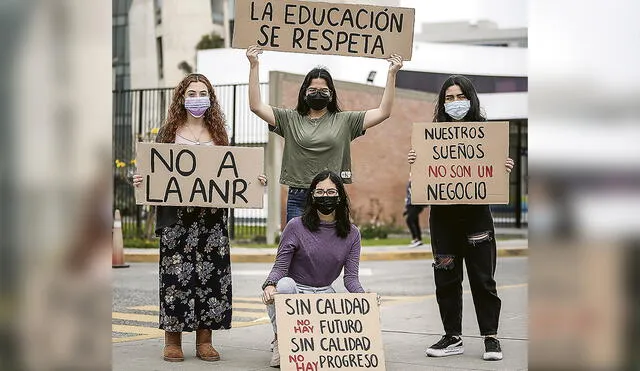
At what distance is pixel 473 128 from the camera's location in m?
6.49

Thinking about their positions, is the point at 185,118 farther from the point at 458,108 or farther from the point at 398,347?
the point at 398,347

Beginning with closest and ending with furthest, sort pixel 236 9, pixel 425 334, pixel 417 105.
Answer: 1. pixel 236 9
2. pixel 425 334
3. pixel 417 105

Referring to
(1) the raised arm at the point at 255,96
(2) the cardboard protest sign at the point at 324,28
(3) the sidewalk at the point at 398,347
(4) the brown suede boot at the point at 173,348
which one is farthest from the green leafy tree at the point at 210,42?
(4) the brown suede boot at the point at 173,348

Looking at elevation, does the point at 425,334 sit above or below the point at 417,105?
below

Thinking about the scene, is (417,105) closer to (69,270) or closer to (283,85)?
(283,85)

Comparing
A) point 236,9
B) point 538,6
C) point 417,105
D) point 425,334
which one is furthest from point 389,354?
point 417,105

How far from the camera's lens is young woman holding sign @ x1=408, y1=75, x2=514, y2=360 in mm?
6453

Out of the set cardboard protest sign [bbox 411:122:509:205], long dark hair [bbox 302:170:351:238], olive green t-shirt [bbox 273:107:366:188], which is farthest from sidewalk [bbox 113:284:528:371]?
olive green t-shirt [bbox 273:107:366:188]

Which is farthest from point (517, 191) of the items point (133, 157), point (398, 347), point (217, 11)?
point (398, 347)

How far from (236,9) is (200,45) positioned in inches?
1548

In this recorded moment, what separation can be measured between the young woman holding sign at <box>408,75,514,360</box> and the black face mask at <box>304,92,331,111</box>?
695 millimetres

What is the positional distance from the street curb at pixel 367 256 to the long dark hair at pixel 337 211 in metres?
11.6

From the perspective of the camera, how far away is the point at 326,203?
19.3ft

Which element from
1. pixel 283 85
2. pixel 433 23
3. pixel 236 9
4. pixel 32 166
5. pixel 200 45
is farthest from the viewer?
pixel 433 23
